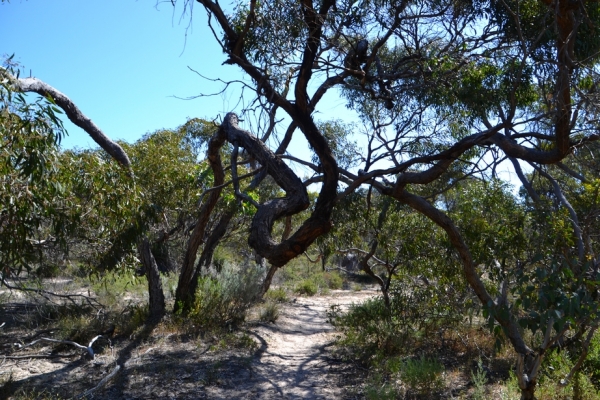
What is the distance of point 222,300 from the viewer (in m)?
11.2

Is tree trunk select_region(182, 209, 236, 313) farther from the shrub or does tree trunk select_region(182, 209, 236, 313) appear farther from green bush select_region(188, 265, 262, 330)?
the shrub

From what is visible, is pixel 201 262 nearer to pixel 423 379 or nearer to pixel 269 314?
pixel 269 314

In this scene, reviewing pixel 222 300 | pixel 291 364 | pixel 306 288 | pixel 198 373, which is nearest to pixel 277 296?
pixel 306 288

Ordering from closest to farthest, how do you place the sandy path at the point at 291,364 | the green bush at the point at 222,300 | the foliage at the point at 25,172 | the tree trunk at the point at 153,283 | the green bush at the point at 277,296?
the foliage at the point at 25,172 < the sandy path at the point at 291,364 < the tree trunk at the point at 153,283 < the green bush at the point at 222,300 < the green bush at the point at 277,296

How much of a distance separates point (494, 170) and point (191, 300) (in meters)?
6.15

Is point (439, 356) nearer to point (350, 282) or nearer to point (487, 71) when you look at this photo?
point (487, 71)

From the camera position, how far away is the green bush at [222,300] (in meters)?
10.6

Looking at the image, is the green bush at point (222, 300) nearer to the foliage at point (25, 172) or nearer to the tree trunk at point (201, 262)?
the tree trunk at point (201, 262)

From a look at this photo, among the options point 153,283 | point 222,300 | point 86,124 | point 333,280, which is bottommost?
point 222,300

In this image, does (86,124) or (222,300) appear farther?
(222,300)

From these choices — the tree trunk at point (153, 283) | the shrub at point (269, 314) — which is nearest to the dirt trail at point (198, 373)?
the tree trunk at point (153, 283)

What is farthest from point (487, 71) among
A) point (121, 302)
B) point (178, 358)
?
point (121, 302)

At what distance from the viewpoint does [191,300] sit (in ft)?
35.7

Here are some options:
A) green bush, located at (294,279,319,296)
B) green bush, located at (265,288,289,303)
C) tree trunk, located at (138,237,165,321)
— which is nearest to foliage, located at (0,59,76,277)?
tree trunk, located at (138,237,165,321)
